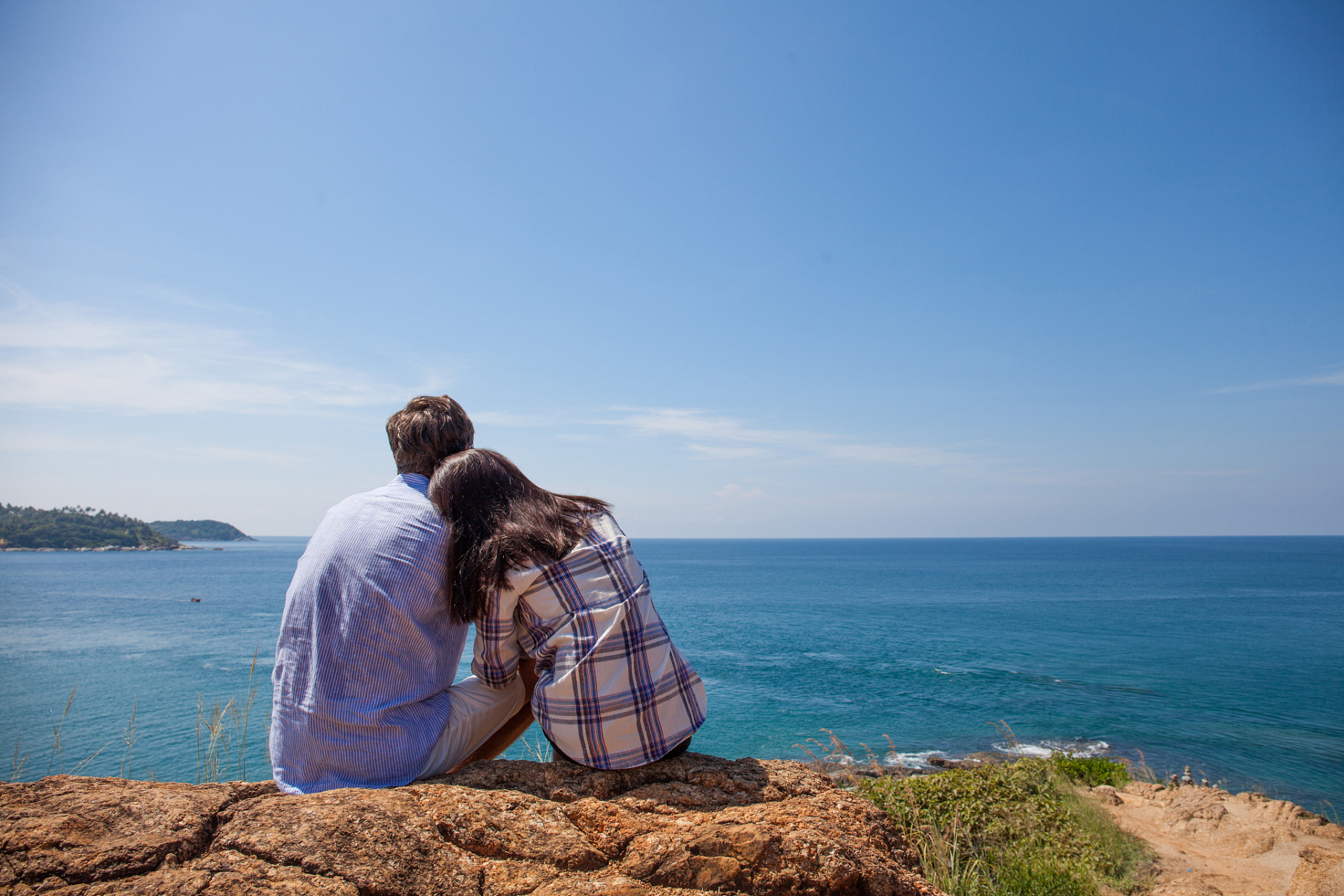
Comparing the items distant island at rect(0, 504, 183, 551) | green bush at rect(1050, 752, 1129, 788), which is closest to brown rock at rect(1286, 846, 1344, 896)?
green bush at rect(1050, 752, 1129, 788)

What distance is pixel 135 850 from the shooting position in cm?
172

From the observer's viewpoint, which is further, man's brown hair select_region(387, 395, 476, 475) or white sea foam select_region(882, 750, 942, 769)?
white sea foam select_region(882, 750, 942, 769)

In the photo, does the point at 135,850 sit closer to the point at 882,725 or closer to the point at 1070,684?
the point at 882,725

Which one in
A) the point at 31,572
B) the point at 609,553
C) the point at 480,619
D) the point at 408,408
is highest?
the point at 408,408

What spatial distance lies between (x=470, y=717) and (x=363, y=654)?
0.53 meters

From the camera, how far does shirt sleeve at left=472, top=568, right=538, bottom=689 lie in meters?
2.30

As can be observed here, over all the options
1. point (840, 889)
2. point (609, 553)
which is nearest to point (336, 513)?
point (609, 553)

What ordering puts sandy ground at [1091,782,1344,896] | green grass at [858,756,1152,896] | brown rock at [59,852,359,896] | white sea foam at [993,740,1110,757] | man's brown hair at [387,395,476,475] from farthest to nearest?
white sea foam at [993,740,1110,757] < sandy ground at [1091,782,1344,896] < green grass at [858,756,1152,896] < man's brown hair at [387,395,476,475] < brown rock at [59,852,359,896]

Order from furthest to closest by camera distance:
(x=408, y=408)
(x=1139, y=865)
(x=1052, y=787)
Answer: (x=1052, y=787)
(x=1139, y=865)
(x=408, y=408)

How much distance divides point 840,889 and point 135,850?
74.1 inches

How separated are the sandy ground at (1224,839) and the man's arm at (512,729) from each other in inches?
258

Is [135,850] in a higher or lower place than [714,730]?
higher

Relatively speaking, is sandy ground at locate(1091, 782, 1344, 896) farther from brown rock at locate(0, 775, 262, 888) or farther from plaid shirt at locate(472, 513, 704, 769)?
brown rock at locate(0, 775, 262, 888)

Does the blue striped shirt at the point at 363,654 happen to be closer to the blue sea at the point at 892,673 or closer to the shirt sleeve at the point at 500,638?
the shirt sleeve at the point at 500,638
